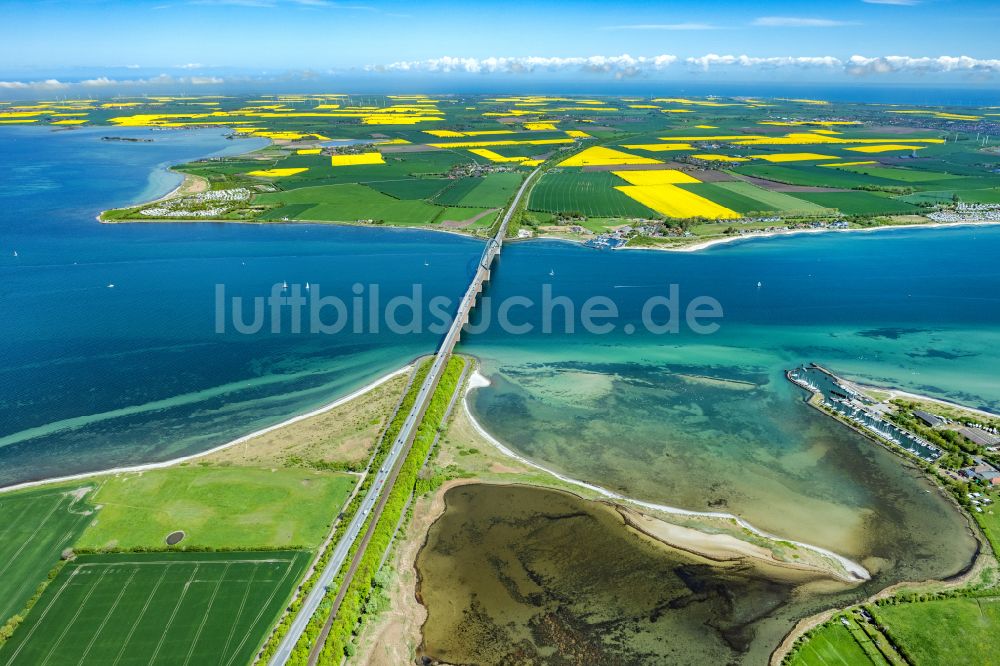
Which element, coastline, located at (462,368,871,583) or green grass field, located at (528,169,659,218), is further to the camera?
green grass field, located at (528,169,659,218)

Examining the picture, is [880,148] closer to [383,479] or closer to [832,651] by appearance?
[832,651]

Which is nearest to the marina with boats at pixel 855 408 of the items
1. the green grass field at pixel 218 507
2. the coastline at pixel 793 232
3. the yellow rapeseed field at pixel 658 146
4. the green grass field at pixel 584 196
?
the coastline at pixel 793 232

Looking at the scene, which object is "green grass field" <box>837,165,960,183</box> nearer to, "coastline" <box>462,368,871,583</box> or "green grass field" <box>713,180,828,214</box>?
"green grass field" <box>713,180,828,214</box>

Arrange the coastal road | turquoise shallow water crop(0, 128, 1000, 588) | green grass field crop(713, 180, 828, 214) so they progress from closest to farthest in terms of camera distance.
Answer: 1. the coastal road
2. turquoise shallow water crop(0, 128, 1000, 588)
3. green grass field crop(713, 180, 828, 214)

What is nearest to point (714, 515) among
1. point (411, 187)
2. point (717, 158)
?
point (411, 187)

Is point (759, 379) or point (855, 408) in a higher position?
point (759, 379)

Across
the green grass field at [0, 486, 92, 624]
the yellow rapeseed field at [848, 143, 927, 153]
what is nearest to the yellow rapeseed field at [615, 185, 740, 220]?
the yellow rapeseed field at [848, 143, 927, 153]

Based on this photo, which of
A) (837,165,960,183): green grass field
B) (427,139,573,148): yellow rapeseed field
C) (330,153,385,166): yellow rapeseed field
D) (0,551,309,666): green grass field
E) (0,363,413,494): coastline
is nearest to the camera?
(0,551,309,666): green grass field

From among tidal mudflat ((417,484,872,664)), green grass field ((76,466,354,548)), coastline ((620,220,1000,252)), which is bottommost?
tidal mudflat ((417,484,872,664))
